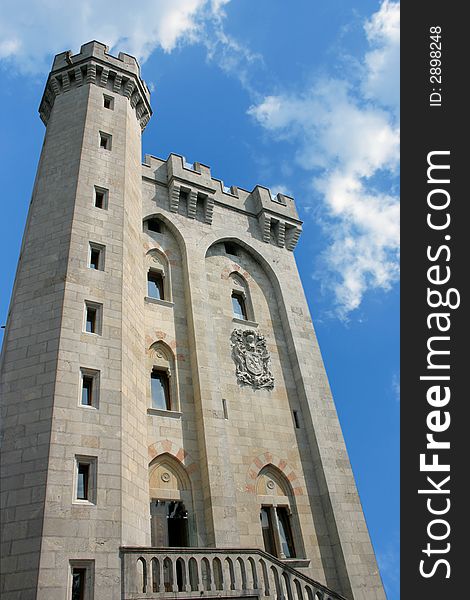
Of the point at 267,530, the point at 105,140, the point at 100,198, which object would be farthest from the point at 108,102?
the point at 267,530

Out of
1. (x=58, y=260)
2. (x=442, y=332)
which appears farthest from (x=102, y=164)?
(x=442, y=332)

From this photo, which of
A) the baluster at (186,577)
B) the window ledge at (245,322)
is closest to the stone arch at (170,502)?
the baluster at (186,577)

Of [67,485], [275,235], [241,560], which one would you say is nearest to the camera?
[67,485]

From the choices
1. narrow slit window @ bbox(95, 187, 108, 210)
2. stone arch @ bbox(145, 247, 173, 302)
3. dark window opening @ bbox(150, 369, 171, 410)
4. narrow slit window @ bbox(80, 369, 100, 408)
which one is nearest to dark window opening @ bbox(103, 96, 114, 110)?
narrow slit window @ bbox(95, 187, 108, 210)

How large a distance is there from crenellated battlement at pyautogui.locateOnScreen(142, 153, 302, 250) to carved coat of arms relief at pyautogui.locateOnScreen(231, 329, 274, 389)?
21.3ft

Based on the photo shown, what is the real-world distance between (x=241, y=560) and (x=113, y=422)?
523cm

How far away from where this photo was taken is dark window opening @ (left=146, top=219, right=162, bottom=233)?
25.0 meters

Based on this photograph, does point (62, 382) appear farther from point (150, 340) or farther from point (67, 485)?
point (150, 340)

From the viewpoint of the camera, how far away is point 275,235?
2923 centimetres

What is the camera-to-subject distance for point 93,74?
2577 cm

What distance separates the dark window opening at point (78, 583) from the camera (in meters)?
12.5

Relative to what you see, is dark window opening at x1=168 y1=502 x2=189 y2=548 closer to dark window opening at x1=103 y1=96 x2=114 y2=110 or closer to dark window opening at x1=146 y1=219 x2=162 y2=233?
dark window opening at x1=146 y1=219 x2=162 y2=233

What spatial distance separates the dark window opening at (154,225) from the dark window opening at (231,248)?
374cm

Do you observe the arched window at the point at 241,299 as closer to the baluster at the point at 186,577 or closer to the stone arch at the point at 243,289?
the stone arch at the point at 243,289
